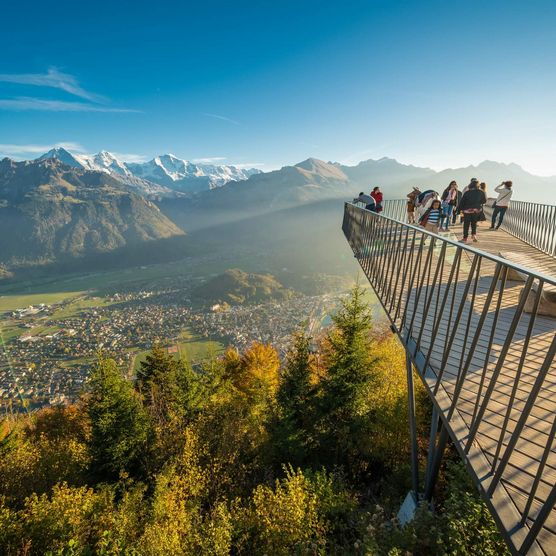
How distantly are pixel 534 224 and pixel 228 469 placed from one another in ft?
64.2

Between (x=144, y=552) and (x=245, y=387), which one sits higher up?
(x=144, y=552)

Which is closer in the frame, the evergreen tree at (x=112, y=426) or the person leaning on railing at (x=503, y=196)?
the person leaning on railing at (x=503, y=196)

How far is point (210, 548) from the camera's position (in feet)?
33.5

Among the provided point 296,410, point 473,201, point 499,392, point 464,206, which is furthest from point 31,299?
point 499,392

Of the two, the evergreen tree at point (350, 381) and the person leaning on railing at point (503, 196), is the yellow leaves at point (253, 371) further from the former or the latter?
the person leaning on railing at point (503, 196)

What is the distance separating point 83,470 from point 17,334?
5034 inches

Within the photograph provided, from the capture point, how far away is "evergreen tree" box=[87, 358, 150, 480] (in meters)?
15.9

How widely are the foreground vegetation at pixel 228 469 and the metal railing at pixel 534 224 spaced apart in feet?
26.3

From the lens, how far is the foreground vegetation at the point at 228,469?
10836 mm

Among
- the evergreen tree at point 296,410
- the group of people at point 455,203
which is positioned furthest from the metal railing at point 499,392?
the evergreen tree at point 296,410

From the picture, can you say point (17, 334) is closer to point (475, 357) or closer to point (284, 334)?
point (284, 334)

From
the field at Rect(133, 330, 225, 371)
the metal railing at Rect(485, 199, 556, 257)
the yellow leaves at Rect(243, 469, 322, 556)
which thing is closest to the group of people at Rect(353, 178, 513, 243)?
the metal railing at Rect(485, 199, 556, 257)

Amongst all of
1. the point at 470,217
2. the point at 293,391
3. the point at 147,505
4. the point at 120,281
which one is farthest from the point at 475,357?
the point at 120,281

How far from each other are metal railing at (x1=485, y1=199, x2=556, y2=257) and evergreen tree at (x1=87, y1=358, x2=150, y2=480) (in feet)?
70.6
